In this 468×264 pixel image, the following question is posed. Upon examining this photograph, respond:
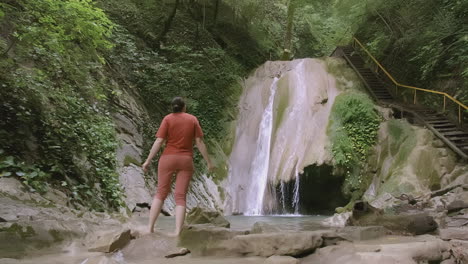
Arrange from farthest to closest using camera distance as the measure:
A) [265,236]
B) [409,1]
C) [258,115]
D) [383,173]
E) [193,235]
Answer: [258,115]
[409,1]
[383,173]
[193,235]
[265,236]

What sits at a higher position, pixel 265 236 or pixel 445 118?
pixel 445 118

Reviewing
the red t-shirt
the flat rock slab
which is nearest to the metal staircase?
the flat rock slab

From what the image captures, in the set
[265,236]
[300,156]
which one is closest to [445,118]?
[300,156]

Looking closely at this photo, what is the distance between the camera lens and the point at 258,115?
1644 cm

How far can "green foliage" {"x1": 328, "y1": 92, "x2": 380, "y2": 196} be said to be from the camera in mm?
12227

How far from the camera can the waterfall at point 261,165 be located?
13535 millimetres

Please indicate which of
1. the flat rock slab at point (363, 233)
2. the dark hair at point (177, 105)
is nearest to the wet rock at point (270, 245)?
the flat rock slab at point (363, 233)

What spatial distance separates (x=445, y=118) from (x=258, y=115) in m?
7.05

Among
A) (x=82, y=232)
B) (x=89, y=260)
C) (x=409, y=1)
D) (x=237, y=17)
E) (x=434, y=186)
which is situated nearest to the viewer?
(x=89, y=260)

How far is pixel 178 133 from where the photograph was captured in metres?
4.73

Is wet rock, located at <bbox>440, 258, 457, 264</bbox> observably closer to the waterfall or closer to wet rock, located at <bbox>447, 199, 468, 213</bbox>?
wet rock, located at <bbox>447, 199, 468, 213</bbox>

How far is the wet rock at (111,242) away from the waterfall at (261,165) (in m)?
9.28

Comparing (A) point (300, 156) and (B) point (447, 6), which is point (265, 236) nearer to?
(A) point (300, 156)

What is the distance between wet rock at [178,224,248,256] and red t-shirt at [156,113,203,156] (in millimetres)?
975
